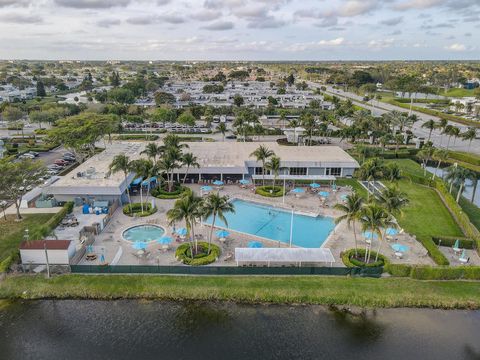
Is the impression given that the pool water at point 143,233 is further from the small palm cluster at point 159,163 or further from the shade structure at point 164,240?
the small palm cluster at point 159,163

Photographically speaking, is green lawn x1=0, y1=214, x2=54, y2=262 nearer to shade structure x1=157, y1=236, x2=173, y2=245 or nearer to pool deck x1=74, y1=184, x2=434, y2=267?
pool deck x1=74, y1=184, x2=434, y2=267

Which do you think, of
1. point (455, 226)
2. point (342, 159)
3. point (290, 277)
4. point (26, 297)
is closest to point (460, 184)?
point (455, 226)

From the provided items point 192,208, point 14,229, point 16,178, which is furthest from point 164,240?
point 16,178

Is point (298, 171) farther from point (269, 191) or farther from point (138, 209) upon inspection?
point (138, 209)

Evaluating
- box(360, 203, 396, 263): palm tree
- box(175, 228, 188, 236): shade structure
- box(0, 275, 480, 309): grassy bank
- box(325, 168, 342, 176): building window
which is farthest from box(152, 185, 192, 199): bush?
box(360, 203, 396, 263): palm tree

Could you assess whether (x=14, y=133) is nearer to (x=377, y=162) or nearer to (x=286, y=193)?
(x=286, y=193)
